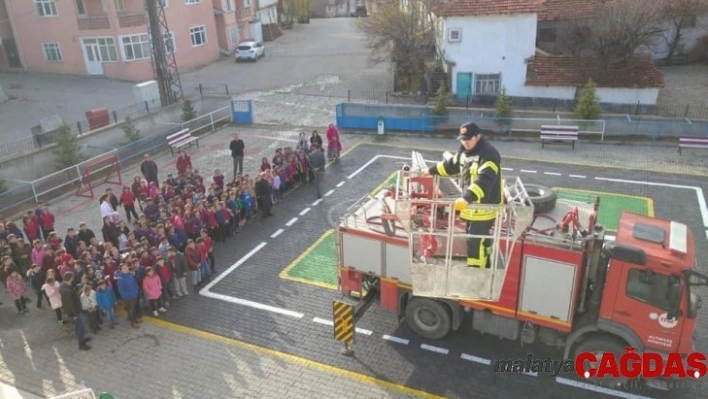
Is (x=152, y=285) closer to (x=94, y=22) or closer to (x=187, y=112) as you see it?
(x=187, y=112)

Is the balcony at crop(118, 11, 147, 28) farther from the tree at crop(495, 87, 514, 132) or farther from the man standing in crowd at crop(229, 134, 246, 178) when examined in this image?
the tree at crop(495, 87, 514, 132)

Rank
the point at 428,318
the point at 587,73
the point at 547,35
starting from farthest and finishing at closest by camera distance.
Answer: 1. the point at 547,35
2. the point at 587,73
3. the point at 428,318

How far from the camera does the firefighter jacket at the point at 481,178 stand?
7824 mm

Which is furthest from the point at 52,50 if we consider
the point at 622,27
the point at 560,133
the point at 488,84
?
the point at 622,27

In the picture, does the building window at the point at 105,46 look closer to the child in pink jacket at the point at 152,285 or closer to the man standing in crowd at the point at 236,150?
the man standing in crowd at the point at 236,150

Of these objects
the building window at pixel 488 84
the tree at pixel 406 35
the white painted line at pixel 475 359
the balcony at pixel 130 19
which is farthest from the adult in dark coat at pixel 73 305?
the balcony at pixel 130 19

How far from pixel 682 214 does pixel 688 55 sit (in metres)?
24.0

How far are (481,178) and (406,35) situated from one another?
79.1 ft

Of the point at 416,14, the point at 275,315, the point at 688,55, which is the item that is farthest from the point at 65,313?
the point at 688,55

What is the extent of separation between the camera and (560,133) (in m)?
21.8

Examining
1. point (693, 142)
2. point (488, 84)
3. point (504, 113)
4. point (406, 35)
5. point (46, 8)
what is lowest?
point (693, 142)

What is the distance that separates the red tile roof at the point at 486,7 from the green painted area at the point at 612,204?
37.9 ft

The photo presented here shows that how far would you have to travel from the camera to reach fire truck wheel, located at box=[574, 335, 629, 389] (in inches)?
363

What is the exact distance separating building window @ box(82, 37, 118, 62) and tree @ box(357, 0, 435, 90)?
56.9 feet
